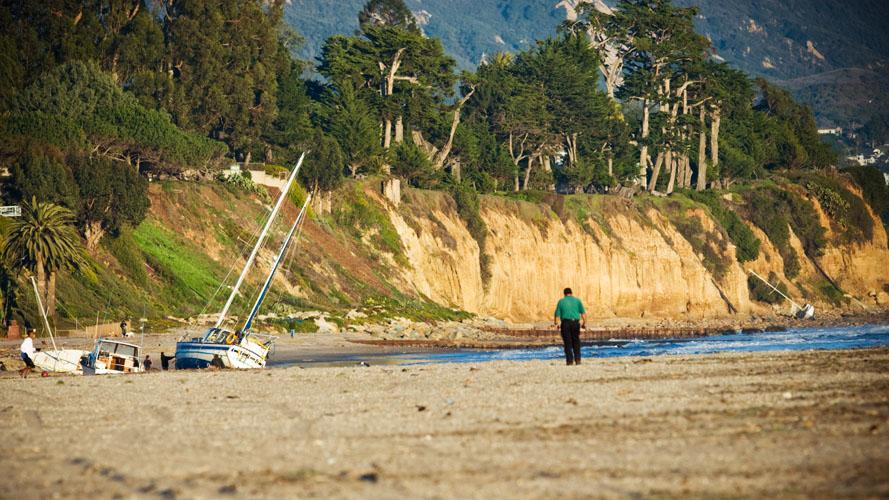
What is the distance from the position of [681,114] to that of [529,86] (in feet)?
72.4

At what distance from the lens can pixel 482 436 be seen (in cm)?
1502

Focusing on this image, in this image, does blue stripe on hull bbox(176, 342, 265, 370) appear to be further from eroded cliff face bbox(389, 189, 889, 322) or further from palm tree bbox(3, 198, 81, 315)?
eroded cliff face bbox(389, 189, 889, 322)

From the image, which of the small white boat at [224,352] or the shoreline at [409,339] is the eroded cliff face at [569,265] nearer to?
the shoreline at [409,339]

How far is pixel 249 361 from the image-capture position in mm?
34906

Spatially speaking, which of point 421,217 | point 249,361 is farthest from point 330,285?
point 249,361

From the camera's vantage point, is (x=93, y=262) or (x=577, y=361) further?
(x=93, y=262)

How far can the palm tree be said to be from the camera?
51.2 m

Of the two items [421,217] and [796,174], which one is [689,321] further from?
[796,174]

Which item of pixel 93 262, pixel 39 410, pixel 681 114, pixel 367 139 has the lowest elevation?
pixel 39 410

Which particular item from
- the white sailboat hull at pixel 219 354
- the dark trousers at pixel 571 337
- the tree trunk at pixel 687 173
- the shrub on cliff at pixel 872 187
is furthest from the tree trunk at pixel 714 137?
the dark trousers at pixel 571 337

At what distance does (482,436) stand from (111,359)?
21315mm

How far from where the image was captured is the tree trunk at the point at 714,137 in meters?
130

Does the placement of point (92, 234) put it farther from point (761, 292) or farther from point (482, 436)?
point (761, 292)

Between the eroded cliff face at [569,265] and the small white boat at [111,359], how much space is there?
5131 cm
